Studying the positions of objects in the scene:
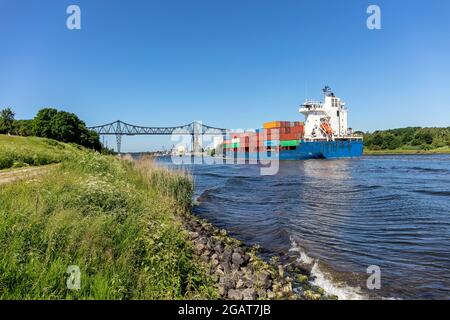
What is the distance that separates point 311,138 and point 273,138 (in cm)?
1063

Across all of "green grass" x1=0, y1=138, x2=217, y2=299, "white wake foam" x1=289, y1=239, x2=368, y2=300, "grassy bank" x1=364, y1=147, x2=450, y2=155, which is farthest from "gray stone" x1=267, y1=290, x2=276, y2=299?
"grassy bank" x1=364, y1=147, x2=450, y2=155

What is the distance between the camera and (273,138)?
85.1 m

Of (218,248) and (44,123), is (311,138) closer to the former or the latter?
(44,123)

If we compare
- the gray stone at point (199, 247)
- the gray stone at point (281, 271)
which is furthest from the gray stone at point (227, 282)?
the gray stone at point (199, 247)

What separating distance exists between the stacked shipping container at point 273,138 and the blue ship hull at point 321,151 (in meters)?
2.22

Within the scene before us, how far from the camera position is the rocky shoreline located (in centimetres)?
660

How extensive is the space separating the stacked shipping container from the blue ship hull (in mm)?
2219

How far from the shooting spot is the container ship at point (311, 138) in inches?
2990

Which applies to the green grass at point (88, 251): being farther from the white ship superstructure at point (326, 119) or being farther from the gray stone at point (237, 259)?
the white ship superstructure at point (326, 119)

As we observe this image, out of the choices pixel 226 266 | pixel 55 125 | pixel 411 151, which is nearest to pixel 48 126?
pixel 55 125
